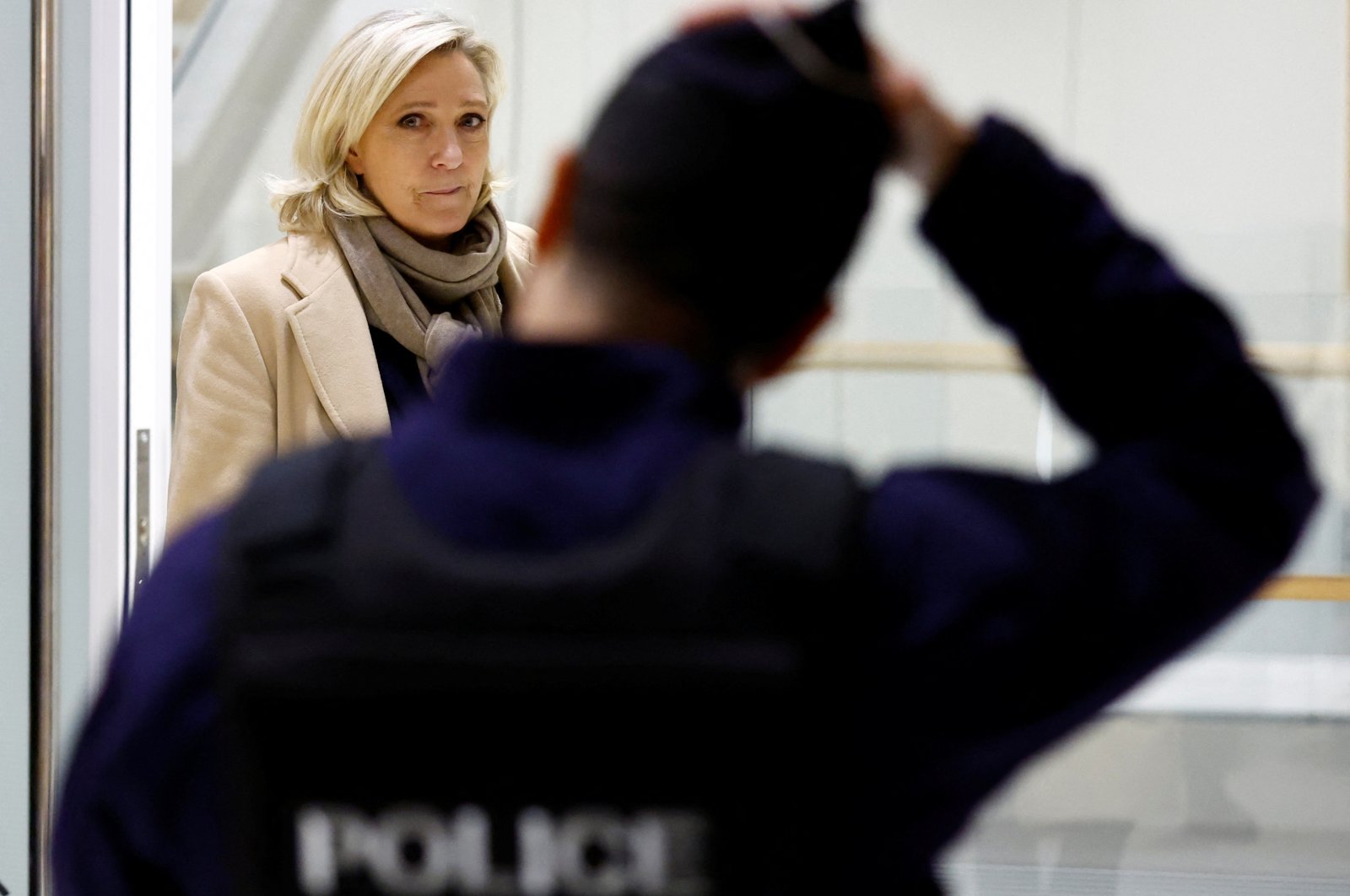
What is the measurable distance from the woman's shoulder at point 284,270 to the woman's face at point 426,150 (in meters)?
0.10

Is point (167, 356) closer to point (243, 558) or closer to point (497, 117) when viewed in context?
point (497, 117)

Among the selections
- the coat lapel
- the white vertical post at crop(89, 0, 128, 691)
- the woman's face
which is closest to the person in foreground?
the coat lapel

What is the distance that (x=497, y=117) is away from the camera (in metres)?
2.49

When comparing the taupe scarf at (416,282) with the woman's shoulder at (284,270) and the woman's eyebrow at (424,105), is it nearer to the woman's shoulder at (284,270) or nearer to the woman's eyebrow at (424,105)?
the woman's shoulder at (284,270)

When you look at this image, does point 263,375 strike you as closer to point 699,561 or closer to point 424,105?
point 424,105

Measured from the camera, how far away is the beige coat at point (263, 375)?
187 centimetres

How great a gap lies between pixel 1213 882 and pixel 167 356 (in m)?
2.03

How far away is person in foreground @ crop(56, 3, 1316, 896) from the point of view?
66cm

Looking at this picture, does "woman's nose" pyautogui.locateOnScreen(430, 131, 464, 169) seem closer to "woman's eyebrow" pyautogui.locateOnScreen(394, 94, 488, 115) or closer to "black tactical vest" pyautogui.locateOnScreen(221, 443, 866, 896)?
"woman's eyebrow" pyautogui.locateOnScreen(394, 94, 488, 115)

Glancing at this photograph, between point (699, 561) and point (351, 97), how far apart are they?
1.41 m

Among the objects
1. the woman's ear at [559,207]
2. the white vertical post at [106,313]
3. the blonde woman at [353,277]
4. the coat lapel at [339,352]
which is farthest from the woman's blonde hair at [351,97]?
the woman's ear at [559,207]

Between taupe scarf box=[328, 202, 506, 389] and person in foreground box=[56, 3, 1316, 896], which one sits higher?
taupe scarf box=[328, 202, 506, 389]

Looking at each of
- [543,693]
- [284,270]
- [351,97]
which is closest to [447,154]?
[351,97]

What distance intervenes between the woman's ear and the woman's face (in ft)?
4.08
